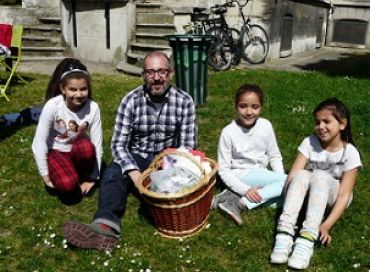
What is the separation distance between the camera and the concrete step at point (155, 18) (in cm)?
1205

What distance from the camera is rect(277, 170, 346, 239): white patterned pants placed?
144 inches

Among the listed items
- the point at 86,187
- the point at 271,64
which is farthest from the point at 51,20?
the point at 86,187

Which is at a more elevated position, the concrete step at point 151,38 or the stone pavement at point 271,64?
the concrete step at point 151,38

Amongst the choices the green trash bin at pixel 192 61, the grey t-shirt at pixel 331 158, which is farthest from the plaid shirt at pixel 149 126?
the green trash bin at pixel 192 61

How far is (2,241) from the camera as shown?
12.8 ft

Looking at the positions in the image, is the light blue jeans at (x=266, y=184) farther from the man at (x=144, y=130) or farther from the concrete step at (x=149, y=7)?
the concrete step at (x=149, y=7)

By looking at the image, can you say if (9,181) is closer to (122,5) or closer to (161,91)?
(161,91)

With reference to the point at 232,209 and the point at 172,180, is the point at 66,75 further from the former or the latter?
the point at 232,209

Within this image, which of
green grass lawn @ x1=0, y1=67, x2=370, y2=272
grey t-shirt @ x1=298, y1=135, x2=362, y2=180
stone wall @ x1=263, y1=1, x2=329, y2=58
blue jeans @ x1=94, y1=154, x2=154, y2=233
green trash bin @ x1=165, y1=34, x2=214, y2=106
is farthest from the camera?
stone wall @ x1=263, y1=1, x2=329, y2=58

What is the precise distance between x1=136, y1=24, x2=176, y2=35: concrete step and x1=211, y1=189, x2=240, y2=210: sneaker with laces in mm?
8209

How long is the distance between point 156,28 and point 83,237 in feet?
29.8

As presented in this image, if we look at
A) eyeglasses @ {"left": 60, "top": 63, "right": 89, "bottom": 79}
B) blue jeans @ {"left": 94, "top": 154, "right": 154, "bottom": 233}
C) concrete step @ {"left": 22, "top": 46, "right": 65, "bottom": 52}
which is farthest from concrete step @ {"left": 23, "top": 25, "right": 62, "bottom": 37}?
blue jeans @ {"left": 94, "top": 154, "right": 154, "bottom": 233}

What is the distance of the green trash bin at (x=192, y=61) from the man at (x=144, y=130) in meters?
2.99

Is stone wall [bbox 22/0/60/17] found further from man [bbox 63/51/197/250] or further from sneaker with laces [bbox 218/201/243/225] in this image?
sneaker with laces [bbox 218/201/243/225]
